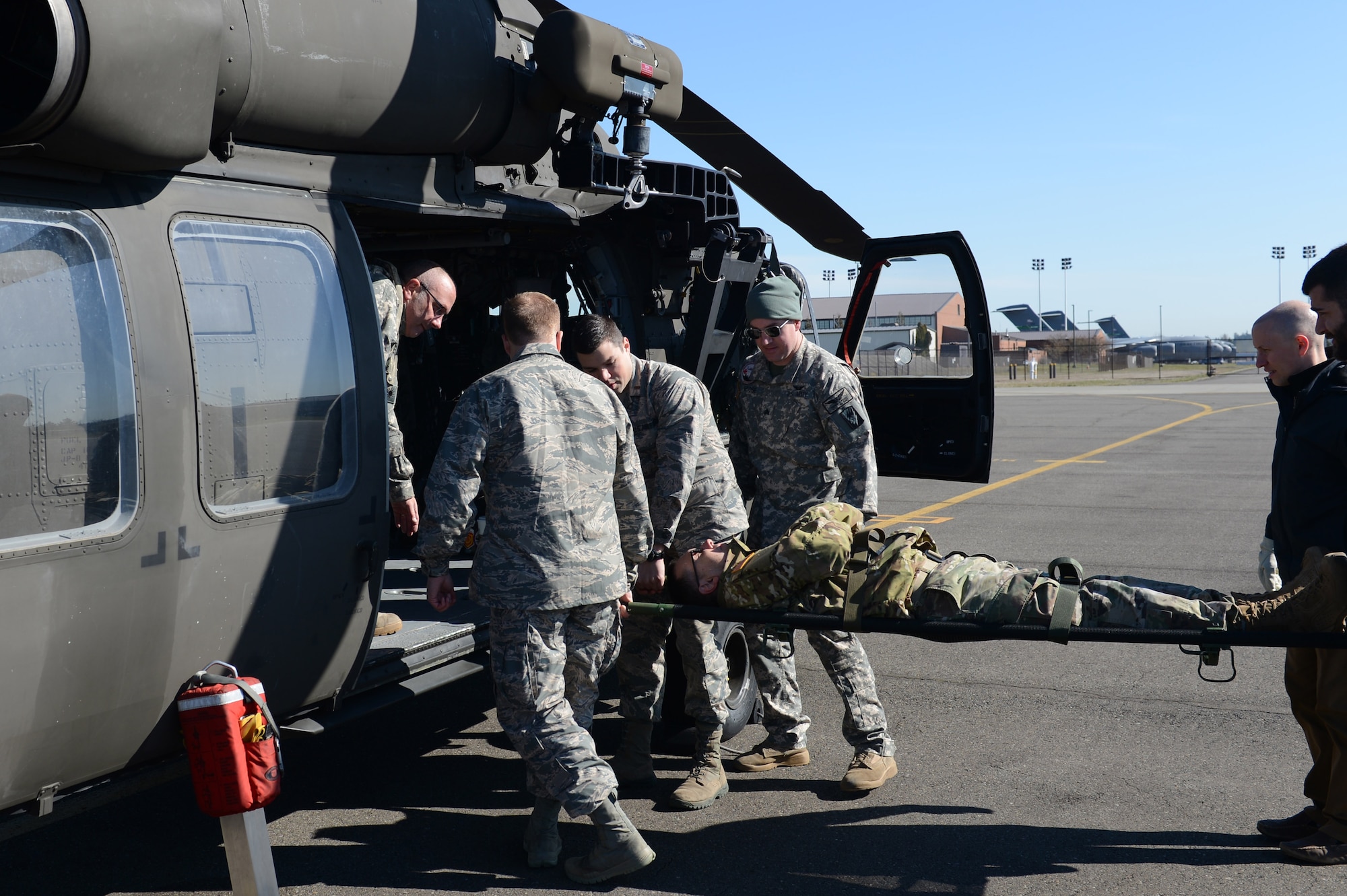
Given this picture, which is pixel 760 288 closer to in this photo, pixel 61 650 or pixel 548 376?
pixel 548 376

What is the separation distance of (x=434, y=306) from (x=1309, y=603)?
3350 mm

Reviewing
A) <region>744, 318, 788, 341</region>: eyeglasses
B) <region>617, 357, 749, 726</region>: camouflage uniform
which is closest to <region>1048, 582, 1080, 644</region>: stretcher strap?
<region>617, 357, 749, 726</region>: camouflage uniform

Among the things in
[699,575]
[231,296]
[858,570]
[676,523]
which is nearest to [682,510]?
[676,523]

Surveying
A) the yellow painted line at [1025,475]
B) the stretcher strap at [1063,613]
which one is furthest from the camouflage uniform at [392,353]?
the yellow painted line at [1025,475]

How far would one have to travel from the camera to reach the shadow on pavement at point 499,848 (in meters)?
3.75

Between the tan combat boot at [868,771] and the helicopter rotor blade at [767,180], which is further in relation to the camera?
the helicopter rotor blade at [767,180]

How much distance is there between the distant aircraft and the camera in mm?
85250

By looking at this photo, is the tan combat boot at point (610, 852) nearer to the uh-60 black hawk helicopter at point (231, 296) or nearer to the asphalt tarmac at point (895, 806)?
the asphalt tarmac at point (895, 806)

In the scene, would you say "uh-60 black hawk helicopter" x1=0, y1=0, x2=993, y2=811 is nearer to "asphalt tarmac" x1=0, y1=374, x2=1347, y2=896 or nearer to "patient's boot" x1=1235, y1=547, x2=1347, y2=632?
"asphalt tarmac" x1=0, y1=374, x2=1347, y2=896

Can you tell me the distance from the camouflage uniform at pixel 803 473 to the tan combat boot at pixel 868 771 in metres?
0.04

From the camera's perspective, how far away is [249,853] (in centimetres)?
320

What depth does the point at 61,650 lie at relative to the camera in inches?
115

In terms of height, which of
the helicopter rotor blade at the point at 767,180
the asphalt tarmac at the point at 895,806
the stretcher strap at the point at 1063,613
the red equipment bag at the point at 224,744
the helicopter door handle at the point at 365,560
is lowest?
the asphalt tarmac at the point at 895,806

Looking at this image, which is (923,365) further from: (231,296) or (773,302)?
(231,296)
